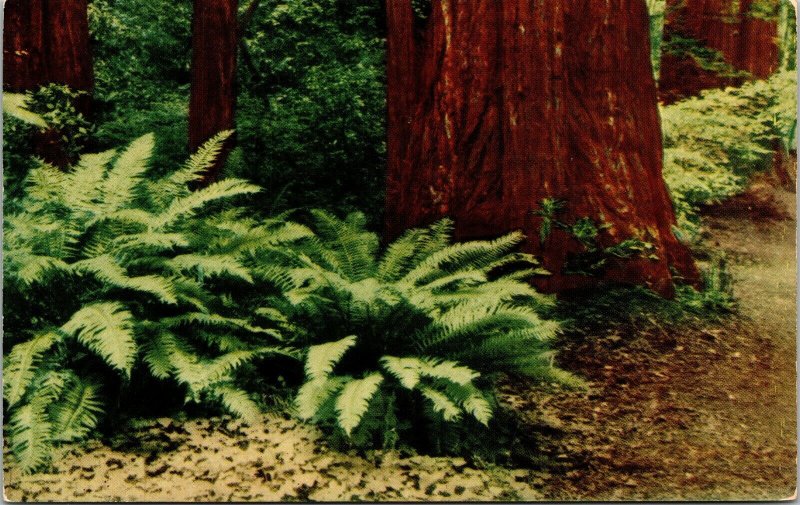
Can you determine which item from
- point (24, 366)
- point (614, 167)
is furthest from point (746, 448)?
point (24, 366)

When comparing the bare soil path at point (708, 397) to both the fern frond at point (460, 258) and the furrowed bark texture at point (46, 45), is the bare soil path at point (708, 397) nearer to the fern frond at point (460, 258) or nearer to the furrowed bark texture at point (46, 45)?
the fern frond at point (460, 258)

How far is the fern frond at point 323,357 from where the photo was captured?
2.44 metres

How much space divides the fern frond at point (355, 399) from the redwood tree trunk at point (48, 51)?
94.6 inches

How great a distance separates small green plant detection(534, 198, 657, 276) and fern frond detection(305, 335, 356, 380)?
4.65ft

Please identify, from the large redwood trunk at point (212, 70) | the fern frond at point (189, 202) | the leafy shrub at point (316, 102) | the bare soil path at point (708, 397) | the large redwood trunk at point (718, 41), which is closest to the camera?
the bare soil path at point (708, 397)

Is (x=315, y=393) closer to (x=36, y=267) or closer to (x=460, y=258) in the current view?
(x=460, y=258)

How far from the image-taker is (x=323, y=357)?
249 centimetres

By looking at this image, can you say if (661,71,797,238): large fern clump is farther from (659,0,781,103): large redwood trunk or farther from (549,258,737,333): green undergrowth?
(549,258,737,333): green undergrowth

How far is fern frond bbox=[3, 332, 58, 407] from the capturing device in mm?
2438

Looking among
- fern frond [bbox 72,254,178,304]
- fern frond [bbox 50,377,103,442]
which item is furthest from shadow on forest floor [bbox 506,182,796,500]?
fern frond [bbox 50,377,103,442]

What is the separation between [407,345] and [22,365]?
1.49m

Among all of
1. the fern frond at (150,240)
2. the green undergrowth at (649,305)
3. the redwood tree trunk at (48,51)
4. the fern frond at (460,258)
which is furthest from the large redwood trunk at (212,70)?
the green undergrowth at (649,305)

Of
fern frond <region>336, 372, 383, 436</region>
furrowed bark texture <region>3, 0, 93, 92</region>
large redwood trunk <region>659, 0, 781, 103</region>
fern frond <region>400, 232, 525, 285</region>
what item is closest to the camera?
fern frond <region>336, 372, 383, 436</region>

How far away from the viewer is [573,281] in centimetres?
349
